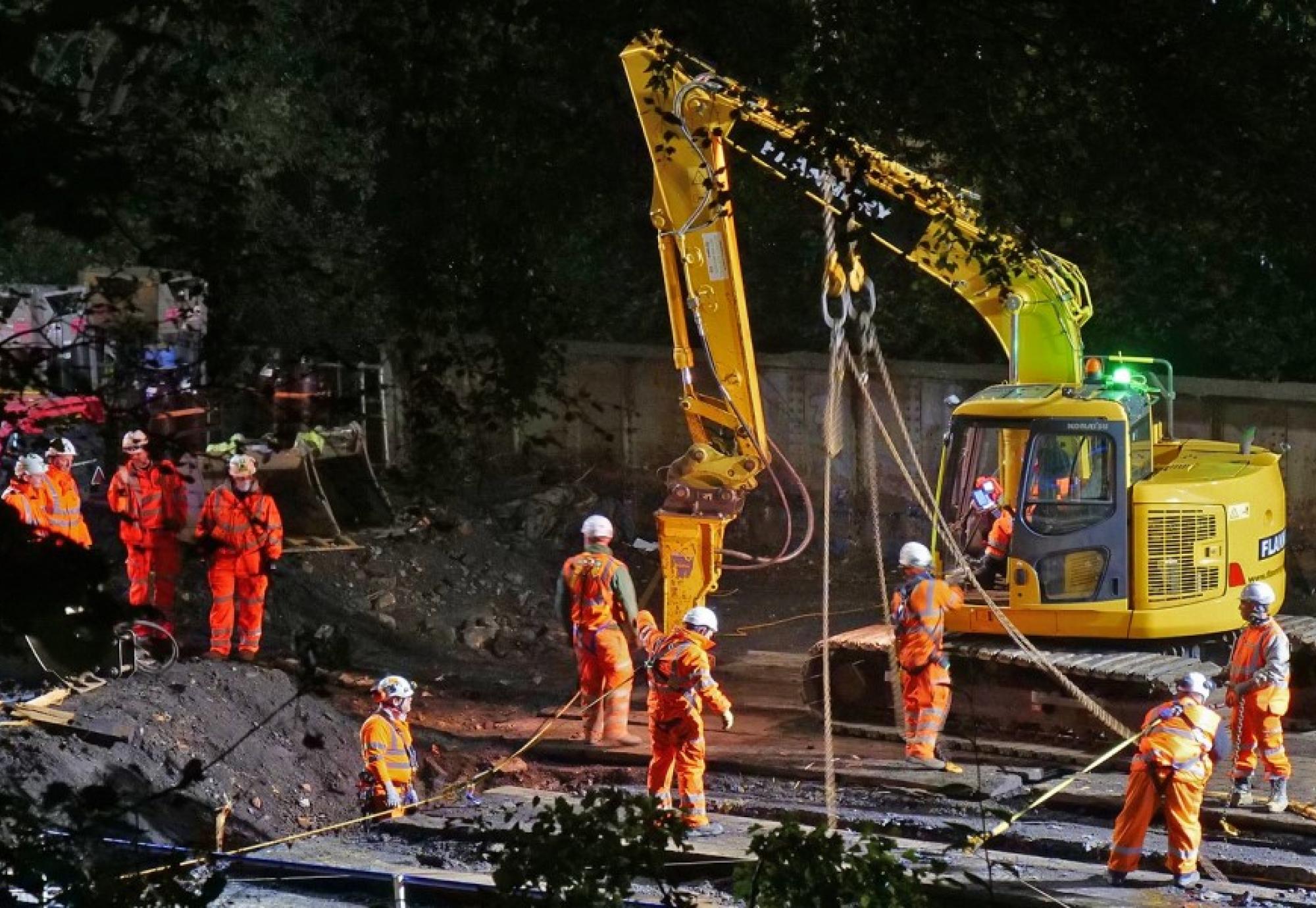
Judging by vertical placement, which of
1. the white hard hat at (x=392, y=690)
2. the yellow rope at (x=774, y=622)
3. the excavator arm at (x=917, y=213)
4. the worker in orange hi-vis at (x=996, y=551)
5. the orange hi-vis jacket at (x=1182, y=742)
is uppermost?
the excavator arm at (x=917, y=213)

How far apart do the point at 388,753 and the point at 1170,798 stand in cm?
474

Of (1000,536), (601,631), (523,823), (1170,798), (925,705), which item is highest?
(1000,536)

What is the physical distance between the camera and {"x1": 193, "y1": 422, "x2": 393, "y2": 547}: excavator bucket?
62.5ft

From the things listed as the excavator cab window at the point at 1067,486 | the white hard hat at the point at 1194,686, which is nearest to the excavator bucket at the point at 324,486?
the excavator cab window at the point at 1067,486

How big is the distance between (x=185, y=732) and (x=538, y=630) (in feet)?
16.7

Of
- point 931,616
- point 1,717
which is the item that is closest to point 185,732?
point 1,717

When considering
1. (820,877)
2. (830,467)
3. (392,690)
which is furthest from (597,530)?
(820,877)

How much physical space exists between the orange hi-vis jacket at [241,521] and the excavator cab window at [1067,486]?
5.56 meters

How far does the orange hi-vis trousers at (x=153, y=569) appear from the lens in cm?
Answer: 1553

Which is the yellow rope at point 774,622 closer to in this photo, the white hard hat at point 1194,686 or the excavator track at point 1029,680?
the excavator track at point 1029,680

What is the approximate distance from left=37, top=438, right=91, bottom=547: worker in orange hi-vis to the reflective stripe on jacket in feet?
3.13

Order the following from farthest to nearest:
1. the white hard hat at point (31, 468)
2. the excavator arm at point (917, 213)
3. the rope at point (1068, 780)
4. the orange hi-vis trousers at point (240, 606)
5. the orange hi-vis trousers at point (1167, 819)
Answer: the orange hi-vis trousers at point (240, 606), the white hard hat at point (31, 468), the rope at point (1068, 780), the orange hi-vis trousers at point (1167, 819), the excavator arm at point (917, 213)

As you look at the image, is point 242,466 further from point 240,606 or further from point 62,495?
point 62,495

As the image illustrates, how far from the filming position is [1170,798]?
11180 mm
